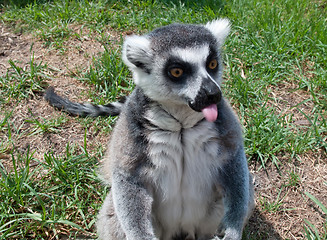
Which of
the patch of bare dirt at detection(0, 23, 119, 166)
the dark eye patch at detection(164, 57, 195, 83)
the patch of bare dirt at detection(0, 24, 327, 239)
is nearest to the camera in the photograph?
the dark eye patch at detection(164, 57, 195, 83)

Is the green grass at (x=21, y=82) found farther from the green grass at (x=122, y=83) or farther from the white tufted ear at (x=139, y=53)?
the white tufted ear at (x=139, y=53)

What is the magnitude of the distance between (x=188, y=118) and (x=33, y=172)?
5.79 feet

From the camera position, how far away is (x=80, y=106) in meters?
4.40

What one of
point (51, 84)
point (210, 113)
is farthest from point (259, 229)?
point (51, 84)

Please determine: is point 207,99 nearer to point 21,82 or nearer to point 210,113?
point 210,113

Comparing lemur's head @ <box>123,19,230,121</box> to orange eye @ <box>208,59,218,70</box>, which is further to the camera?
orange eye @ <box>208,59,218,70</box>

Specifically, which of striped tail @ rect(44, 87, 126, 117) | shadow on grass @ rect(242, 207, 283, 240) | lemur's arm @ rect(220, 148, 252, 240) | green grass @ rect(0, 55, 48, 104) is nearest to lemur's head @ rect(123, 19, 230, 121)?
lemur's arm @ rect(220, 148, 252, 240)

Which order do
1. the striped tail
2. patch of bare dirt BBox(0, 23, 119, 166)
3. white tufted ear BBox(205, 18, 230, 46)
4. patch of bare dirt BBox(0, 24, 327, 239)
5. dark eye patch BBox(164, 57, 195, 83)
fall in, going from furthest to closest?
the striped tail, patch of bare dirt BBox(0, 23, 119, 166), patch of bare dirt BBox(0, 24, 327, 239), white tufted ear BBox(205, 18, 230, 46), dark eye patch BBox(164, 57, 195, 83)

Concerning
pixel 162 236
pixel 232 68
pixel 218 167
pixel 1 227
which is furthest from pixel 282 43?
pixel 1 227

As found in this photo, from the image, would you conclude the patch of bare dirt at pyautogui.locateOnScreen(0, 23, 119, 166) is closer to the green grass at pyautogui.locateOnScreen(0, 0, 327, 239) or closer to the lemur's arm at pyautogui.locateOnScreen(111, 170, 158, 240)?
the green grass at pyautogui.locateOnScreen(0, 0, 327, 239)

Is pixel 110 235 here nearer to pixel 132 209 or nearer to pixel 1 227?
pixel 132 209

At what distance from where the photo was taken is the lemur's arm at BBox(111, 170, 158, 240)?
285 centimetres

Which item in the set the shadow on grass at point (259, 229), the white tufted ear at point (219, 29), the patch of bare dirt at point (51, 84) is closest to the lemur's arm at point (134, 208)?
the shadow on grass at point (259, 229)

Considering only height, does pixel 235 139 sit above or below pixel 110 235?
above
